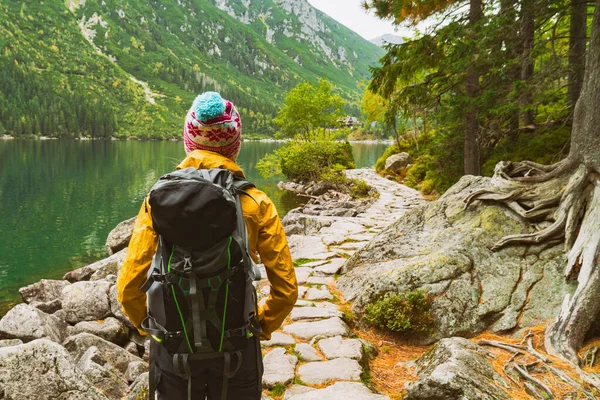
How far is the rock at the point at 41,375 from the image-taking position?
2656 mm

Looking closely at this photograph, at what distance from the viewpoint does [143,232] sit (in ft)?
7.07

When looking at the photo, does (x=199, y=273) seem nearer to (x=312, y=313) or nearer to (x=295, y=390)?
(x=295, y=390)

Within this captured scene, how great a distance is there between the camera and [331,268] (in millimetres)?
8070

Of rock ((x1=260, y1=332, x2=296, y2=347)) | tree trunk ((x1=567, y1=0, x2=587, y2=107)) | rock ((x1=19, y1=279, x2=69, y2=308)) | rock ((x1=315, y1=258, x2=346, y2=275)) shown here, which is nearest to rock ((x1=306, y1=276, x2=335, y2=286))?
rock ((x1=315, y1=258, x2=346, y2=275))

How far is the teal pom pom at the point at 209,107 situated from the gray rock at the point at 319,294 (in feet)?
15.6

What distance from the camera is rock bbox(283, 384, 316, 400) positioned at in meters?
3.79

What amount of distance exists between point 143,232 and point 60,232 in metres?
21.1

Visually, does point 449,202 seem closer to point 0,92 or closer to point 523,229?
point 523,229

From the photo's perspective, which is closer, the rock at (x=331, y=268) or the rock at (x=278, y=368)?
the rock at (x=278, y=368)

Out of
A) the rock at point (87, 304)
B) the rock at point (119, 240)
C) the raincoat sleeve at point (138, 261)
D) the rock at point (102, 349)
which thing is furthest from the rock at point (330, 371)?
the rock at point (119, 240)

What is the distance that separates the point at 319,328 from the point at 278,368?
114cm

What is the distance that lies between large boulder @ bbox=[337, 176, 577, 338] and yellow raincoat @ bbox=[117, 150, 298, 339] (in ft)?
11.6

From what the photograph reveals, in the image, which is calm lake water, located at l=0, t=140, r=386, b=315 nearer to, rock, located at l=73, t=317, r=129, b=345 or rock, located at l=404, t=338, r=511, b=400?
rock, located at l=73, t=317, r=129, b=345

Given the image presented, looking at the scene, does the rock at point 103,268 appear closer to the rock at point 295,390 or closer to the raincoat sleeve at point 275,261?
the rock at point 295,390
